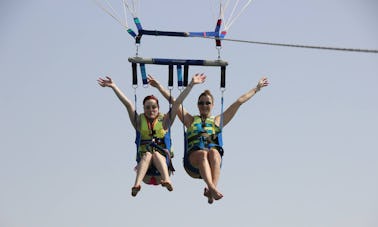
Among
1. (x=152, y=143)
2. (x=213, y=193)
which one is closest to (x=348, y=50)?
(x=213, y=193)

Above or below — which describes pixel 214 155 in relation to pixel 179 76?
below

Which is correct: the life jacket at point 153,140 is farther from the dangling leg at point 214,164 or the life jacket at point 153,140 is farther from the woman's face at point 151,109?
the dangling leg at point 214,164

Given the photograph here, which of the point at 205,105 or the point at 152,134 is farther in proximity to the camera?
the point at 205,105

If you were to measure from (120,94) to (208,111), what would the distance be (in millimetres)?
1531

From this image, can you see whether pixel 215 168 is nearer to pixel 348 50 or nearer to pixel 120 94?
pixel 120 94

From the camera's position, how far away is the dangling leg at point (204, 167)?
10.6 metres

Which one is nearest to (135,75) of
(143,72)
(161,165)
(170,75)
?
(143,72)

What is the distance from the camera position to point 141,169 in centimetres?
1088

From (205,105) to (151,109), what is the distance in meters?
0.93

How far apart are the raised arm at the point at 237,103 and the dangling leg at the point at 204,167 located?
840 millimetres

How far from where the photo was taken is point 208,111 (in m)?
11.8

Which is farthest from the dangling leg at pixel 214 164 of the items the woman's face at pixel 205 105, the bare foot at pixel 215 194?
the woman's face at pixel 205 105

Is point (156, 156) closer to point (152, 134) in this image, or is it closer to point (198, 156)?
point (152, 134)

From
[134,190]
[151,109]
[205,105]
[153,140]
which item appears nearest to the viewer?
[134,190]
